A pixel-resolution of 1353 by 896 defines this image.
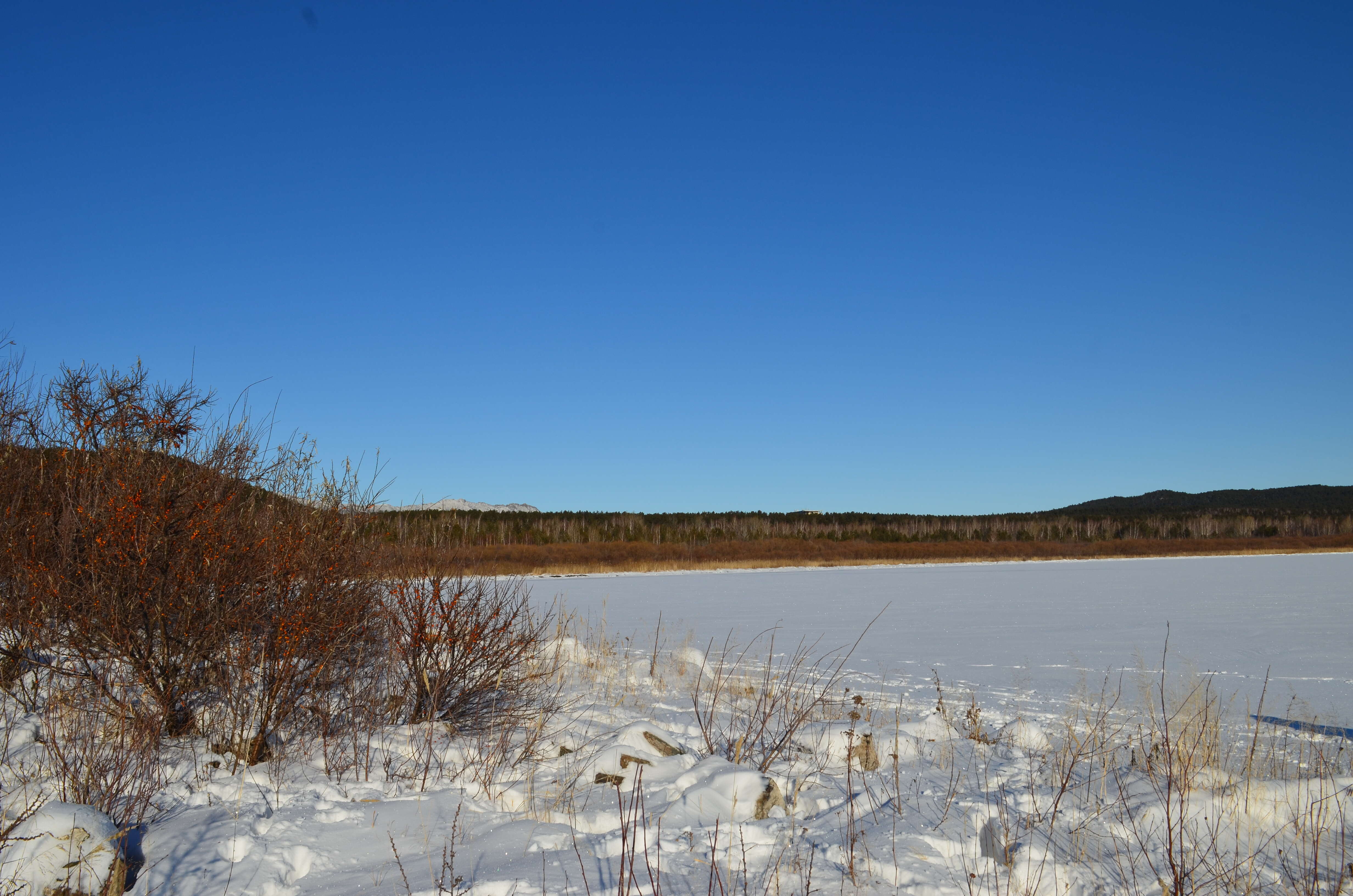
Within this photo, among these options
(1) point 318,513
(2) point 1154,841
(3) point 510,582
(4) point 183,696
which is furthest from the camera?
(3) point 510,582

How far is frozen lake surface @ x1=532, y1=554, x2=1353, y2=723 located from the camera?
959cm

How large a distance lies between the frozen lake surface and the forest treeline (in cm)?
1758

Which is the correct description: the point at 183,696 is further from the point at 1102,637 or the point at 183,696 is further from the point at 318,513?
the point at 1102,637

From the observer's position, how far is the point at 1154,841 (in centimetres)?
381

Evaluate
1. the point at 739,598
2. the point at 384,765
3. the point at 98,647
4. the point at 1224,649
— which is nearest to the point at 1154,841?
the point at 384,765

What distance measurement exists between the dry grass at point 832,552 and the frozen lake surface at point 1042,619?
18.8 ft

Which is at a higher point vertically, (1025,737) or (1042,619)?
(1025,737)

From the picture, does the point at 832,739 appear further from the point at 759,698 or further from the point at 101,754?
the point at 101,754

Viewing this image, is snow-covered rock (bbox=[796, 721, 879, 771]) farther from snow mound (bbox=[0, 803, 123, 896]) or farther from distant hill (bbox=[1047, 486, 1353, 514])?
distant hill (bbox=[1047, 486, 1353, 514])

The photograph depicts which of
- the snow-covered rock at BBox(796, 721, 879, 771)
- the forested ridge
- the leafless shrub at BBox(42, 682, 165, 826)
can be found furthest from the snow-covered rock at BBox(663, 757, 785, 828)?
the forested ridge

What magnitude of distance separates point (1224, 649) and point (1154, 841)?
9.31 metres

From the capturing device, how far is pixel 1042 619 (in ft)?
50.5

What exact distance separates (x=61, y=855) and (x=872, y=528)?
5545cm

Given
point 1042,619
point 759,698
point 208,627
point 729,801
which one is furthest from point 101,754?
point 1042,619
